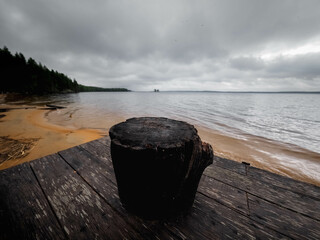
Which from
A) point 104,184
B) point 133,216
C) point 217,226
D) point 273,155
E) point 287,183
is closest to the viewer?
point 217,226

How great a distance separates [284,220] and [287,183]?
0.87 meters

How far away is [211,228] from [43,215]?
1.87 meters

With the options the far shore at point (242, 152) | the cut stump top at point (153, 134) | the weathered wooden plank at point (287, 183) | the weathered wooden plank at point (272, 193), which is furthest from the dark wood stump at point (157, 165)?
the far shore at point (242, 152)

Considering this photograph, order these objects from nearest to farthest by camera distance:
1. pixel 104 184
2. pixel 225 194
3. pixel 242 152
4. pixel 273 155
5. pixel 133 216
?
pixel 133 216 → pixel 225 194 → pixel 104 184 → pixel 273 155 → pixel 242 152

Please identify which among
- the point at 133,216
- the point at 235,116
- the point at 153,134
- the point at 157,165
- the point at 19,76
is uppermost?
the point at 19,76

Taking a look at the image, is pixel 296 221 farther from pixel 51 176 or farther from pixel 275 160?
pixel 275 160

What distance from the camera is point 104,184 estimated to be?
1874mm

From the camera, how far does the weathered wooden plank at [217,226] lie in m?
1.24

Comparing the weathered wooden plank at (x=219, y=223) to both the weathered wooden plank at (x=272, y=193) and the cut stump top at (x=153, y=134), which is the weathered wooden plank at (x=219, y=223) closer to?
the weathered wooden plank at (x=272, y=193)

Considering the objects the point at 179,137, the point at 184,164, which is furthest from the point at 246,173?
the point at 179,137

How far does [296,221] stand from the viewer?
1.39m

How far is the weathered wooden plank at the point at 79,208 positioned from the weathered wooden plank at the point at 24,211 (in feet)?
0.24

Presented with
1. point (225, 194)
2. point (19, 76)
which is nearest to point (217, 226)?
point (225, 194)

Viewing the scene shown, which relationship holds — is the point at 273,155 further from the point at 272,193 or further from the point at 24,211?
the point at 24,211
